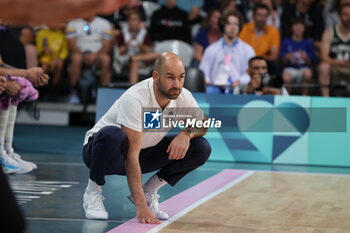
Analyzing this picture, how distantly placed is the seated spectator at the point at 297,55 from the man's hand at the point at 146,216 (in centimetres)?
636

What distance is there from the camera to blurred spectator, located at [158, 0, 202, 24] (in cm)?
1155

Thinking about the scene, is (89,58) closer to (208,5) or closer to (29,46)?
(29,46)

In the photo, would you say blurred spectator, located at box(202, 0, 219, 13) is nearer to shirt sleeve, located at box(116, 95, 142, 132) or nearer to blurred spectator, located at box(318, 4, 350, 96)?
blurred spectator, located at box(318, 4, 350, 96)

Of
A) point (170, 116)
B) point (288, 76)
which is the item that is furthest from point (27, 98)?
point (288, 76)

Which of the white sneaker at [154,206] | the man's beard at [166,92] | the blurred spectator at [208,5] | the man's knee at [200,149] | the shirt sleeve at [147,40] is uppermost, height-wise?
the blurred spectator at [208,5]

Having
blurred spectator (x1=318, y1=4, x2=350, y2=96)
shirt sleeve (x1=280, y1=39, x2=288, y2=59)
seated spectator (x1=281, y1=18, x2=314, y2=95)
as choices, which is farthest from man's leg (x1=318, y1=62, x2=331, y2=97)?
shirt sleeve (x1=280, y1=39, x2=288, y2=59)

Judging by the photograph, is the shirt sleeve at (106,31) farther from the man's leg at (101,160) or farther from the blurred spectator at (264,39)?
the man's leg at (101,160)

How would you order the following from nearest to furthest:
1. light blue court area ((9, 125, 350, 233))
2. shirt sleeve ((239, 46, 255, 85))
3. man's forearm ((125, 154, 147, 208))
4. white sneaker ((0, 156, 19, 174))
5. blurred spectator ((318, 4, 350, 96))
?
man's forearm ((125, 154, 147, 208)) < light blue court area ((9, 125, 350, 233)) < white sneaker ((0, 156, 19, 174)) < shirt sleeve ((239, 46, 255, 85)) < blurred spectator ((318, 4, 350, 96))

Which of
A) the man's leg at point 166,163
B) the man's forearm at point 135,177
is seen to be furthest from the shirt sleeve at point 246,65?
the man's forearm at point 135,177

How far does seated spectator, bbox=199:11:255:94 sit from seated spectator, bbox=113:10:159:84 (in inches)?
53.7

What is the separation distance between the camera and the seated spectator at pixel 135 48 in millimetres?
10617

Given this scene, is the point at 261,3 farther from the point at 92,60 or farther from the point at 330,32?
the point at 92,60

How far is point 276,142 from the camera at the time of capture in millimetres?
7855

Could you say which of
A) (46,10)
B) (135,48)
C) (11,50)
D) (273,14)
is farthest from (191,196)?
(273,14)
